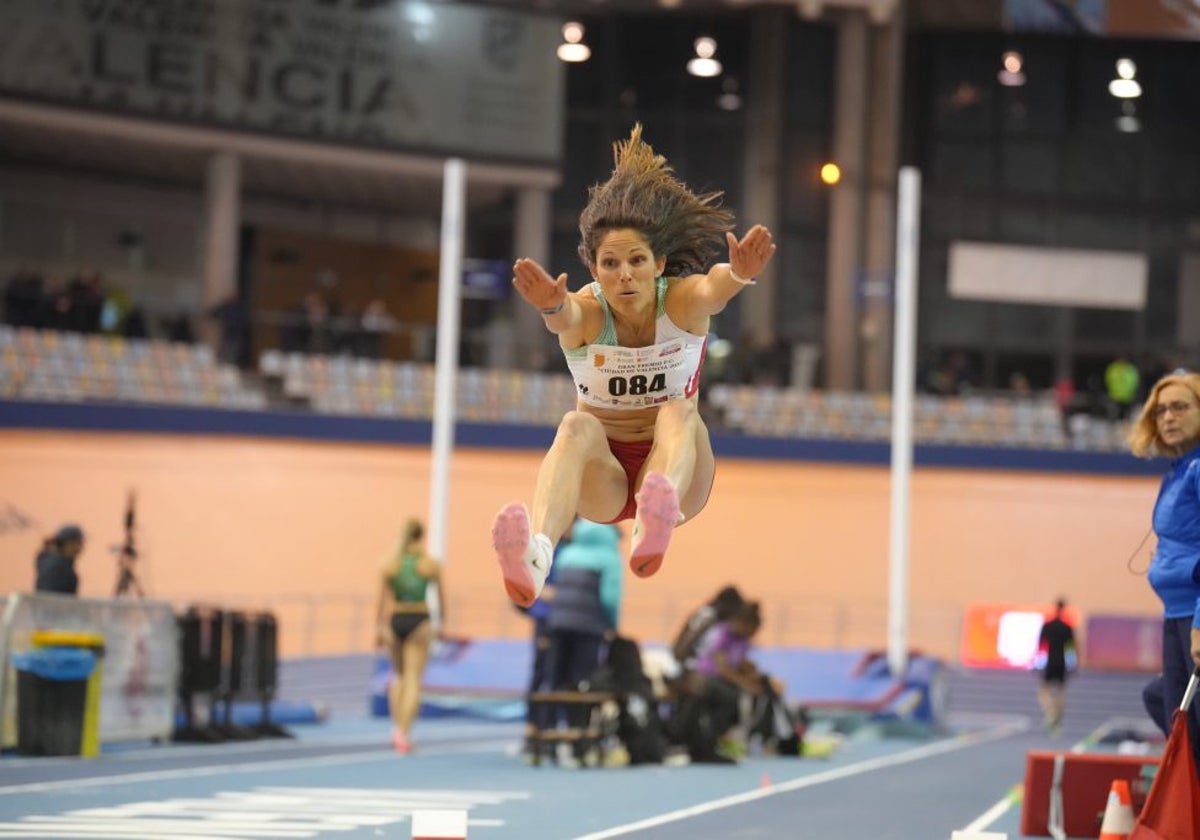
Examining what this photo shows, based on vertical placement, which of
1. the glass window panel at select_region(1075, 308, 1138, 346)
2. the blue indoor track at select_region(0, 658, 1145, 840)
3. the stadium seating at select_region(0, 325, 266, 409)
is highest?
the glass window panel at select_region(1075, 308, 1138, 346)

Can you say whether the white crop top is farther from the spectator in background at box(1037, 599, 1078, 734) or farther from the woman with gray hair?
the spectator in background at box(1037, 599, 1078, 734)

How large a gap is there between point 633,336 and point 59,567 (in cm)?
851

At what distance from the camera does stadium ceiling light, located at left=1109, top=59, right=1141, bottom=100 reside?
4044 centimetres

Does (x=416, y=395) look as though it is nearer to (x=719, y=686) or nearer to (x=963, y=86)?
(x=719, y=686)

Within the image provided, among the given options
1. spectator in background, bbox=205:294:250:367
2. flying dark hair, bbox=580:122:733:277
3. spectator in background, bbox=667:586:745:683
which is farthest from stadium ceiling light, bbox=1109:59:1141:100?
flying dark hair, bbox=580:122:733:277

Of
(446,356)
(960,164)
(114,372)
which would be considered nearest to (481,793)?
(446,356)

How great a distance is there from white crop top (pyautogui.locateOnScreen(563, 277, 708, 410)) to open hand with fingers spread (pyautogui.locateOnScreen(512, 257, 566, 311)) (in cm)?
47

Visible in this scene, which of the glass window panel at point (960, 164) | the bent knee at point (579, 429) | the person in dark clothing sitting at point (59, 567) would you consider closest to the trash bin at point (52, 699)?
the person in dark clothing sitting at point (59, 567)

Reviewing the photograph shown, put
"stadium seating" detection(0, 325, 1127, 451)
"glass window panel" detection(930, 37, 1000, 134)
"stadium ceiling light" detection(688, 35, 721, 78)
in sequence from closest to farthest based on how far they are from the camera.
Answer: "stadium seating" detection(0, 325, 1127, 451)
"stadium ceiling light" detection(688, 35, 721, 78)
"glass window panel" detection(930, 37, 1000, 134)

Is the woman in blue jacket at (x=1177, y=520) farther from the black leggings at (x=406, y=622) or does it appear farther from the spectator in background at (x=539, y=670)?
the black leggings at (x=406, y=622)

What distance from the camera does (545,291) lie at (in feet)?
23.3

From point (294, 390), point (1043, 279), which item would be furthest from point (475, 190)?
point (1043, 279)

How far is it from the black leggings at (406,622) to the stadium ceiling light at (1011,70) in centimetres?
2859

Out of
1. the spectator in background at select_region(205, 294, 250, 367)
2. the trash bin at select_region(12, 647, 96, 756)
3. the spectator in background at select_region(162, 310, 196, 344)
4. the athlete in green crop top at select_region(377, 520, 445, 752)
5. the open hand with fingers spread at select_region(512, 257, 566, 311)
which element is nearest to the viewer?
the open hand with fingers spread at select_region(512, 257, 566, 311)
